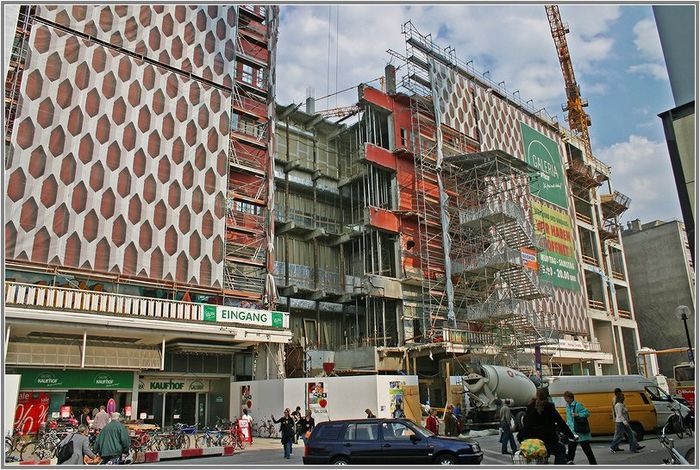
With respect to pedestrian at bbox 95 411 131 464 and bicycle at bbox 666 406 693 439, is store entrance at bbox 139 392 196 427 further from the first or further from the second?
bicycle at bbox 666 406 693 439

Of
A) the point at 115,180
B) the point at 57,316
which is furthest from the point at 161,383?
the point at 115,180

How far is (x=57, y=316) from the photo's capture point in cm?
2403

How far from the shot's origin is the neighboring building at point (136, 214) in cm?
2522

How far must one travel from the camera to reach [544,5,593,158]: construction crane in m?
73.1

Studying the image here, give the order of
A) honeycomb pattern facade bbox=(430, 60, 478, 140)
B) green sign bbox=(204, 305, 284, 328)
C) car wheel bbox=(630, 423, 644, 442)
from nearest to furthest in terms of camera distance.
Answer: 1. car wheel bbox=(630, 423, 644, 442)
2. green sign bbox=(204, 305, 284, 328)
3. honeycomb pattern facade bbox=(430, 60, 478, 140)

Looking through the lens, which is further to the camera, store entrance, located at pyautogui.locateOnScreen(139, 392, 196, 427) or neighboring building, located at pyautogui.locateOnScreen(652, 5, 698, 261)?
store entrance, located at pyautogui.locateOnScreen(139, 392, 196, 427)

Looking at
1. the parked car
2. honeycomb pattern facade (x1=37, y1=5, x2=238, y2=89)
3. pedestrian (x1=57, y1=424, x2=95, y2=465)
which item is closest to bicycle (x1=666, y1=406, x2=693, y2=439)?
the parked car

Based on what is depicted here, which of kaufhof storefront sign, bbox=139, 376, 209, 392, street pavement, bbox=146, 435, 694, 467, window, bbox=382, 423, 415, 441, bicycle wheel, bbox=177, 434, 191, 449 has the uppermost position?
kaufhof storefront sign, bbox=139, 376, 209, 392

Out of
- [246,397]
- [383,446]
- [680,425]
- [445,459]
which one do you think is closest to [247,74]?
[246,397]

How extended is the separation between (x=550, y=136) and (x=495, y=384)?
36.5 meters

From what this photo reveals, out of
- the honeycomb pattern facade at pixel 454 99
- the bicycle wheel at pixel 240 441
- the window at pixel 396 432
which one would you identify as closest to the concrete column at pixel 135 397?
the bicycle wheel at pixel 240 441

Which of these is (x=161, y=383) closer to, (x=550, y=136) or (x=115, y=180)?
(x=115, y=180)

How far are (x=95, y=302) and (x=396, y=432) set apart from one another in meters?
16.5

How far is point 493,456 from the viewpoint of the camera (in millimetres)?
17609
